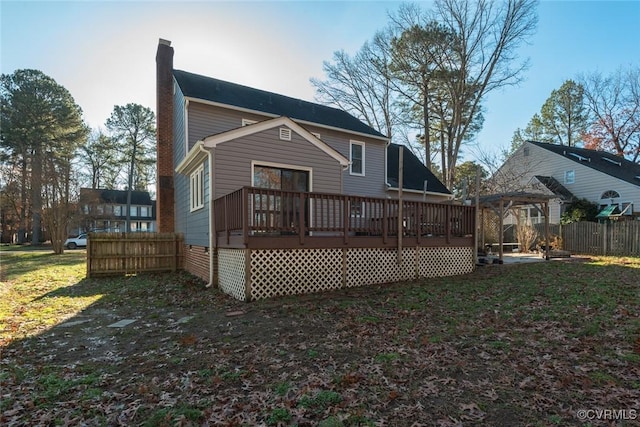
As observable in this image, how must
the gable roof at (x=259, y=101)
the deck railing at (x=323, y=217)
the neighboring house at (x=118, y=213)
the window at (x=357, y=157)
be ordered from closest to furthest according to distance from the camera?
the deck railing at (x=323, y=217), the gable roof at (x=259, y=101), the window at (x=357, y=157), the neighboring house at (x=118, y=213)

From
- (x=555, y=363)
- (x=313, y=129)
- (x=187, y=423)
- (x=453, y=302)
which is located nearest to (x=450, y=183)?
(x=313, y=129)

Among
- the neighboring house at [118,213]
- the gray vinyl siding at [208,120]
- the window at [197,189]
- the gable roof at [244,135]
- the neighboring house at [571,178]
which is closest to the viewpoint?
the gable roof at [244,135]

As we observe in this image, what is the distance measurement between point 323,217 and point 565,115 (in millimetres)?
31891

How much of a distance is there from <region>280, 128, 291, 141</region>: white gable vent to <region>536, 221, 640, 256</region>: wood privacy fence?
16.5 meters

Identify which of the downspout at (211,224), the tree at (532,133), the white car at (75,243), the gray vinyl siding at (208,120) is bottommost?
the white car at (75,243)

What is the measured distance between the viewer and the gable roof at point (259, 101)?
12.4m

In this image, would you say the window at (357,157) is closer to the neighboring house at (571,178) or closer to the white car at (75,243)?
the neighboring house at (571,178)

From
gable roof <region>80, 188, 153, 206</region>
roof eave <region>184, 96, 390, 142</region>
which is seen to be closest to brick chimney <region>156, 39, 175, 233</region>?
roof eave <region>184, 96, 390, 142</region>

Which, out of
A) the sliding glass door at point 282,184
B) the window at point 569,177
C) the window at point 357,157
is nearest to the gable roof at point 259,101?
the window at point 357,157

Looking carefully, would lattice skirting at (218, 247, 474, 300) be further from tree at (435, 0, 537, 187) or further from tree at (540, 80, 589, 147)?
tree at (540, 80, 589, 147)

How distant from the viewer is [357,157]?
15125 mm

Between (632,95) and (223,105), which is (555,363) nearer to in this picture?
(223,105)

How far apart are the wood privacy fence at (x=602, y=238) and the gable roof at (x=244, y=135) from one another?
1455cm

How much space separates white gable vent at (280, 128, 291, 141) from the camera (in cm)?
934
